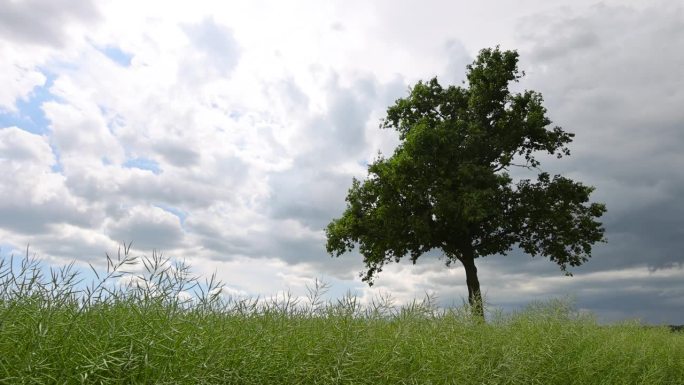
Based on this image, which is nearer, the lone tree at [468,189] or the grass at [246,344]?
the grass at [246,344]

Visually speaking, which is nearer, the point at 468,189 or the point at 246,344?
the point at 246,344

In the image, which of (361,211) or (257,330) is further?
(361,211)

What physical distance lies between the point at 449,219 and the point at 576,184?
222 inches

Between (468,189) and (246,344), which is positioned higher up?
(468,189)

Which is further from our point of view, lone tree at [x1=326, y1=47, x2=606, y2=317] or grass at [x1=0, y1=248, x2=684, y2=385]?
lone tree at [x1=326, y1=47, x2=606, y2=317]

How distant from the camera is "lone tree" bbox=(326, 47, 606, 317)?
2136 cm

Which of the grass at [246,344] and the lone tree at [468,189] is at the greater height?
the lone tree at [468,189]

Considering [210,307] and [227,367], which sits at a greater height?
[210,307]

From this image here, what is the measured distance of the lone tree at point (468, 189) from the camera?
21359 millimetres

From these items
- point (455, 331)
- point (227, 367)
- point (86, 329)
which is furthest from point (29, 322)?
point (455, 331)

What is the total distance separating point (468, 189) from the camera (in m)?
20.3

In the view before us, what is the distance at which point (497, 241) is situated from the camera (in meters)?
22.4

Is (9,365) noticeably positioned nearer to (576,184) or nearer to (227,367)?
(227,367)

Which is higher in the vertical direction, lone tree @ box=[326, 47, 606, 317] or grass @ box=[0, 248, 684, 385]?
lone tree @ box=[326, 47, 606, 317]
